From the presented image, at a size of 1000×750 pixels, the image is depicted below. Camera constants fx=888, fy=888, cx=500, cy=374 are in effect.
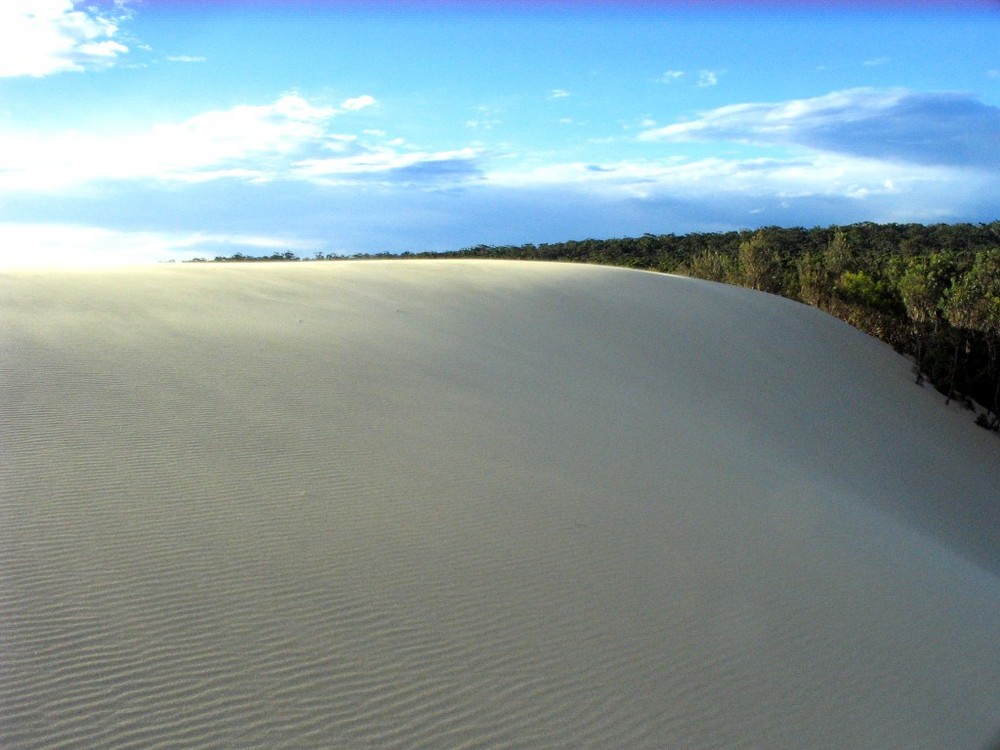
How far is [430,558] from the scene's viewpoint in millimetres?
4582

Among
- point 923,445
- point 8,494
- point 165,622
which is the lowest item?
point 923,445

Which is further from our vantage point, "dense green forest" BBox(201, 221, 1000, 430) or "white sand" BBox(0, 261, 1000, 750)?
"dense green forest" BBox(201, 221, 1000, 430)

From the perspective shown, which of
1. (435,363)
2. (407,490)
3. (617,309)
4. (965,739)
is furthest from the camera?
(617,309)

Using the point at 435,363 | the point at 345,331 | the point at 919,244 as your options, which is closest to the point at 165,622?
the point at 435,363

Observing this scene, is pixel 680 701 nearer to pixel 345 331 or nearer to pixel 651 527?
pixel 651 527

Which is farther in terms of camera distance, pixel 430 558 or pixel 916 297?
pixel 916 297

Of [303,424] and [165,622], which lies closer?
[165,622]

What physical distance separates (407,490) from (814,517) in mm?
Answer: 3089

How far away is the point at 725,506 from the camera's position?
6234 millimetres

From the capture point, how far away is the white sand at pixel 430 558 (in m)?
3.45

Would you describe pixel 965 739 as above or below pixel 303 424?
below

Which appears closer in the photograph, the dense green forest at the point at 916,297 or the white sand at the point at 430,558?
the white sand at the point at 430,558

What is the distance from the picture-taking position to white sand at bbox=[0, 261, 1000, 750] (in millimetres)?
3447

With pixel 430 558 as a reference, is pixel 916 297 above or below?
above
